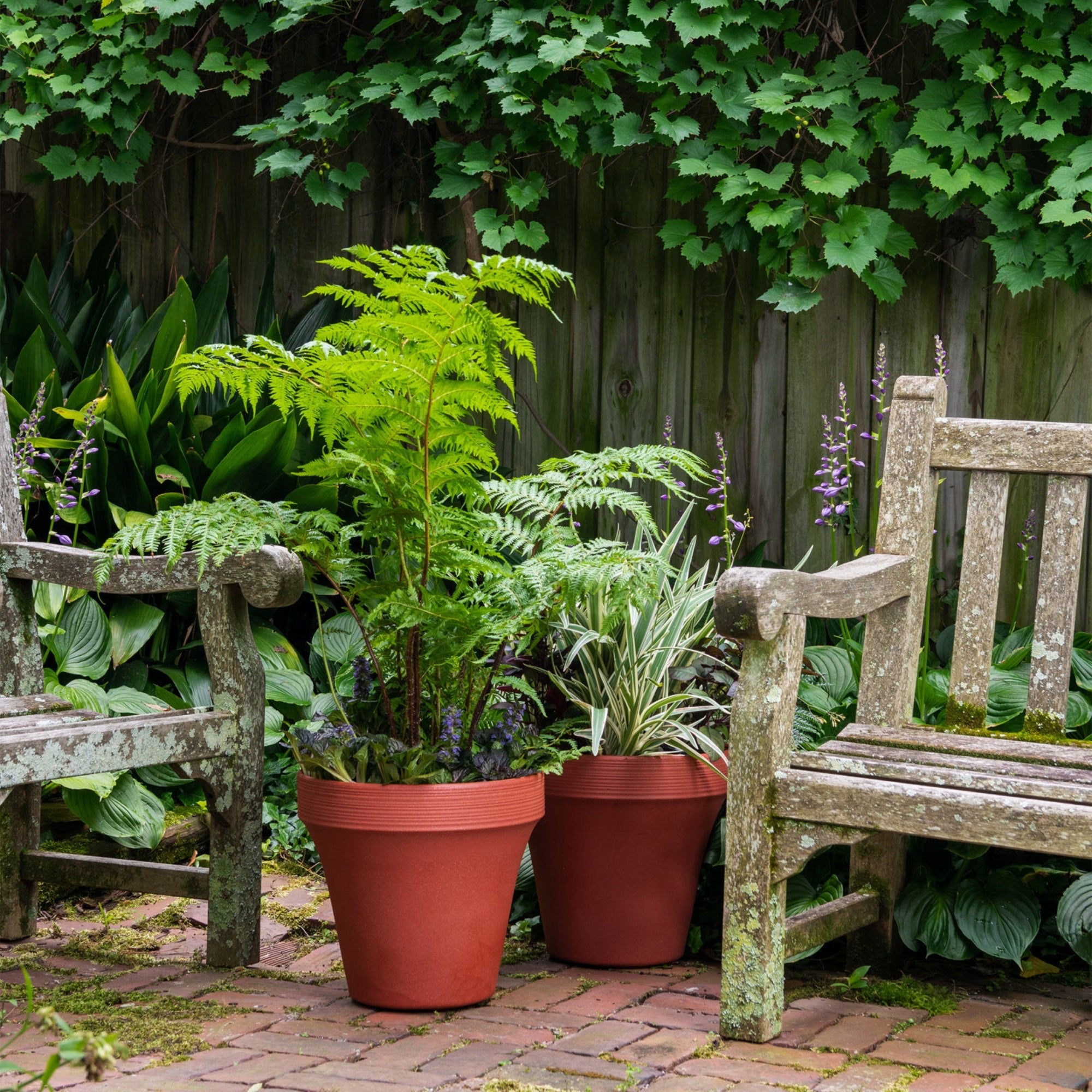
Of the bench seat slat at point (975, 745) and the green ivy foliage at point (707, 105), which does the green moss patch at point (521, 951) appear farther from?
the green ivy foliage at point (707, 105)

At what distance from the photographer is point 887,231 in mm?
3451

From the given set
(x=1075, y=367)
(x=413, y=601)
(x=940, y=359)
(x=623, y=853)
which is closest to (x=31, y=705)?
(x=413, y=601)

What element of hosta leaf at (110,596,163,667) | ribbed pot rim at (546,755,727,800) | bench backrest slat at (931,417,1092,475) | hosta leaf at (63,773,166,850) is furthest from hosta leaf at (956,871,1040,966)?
hosta leaf at (110,596,163,667)

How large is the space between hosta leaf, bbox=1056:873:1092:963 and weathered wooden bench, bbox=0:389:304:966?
1.47 meters

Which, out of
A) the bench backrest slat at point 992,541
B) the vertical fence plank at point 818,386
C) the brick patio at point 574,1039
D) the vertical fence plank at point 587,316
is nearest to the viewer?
the brick patio at point 574,1039

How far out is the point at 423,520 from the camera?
2320 millimetres

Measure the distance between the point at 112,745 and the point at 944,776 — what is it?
1320 millimetres

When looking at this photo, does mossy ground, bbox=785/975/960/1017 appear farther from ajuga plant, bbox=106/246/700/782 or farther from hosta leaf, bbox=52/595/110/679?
hosta leaf, bbox=52/595/110/679

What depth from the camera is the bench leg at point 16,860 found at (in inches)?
107

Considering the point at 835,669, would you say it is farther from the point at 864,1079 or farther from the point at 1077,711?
the point at 864,1079

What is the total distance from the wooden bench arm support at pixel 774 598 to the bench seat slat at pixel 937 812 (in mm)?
244

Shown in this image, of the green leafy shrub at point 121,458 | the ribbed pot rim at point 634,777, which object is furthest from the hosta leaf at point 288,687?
the ribbed pot rim at point 634,777

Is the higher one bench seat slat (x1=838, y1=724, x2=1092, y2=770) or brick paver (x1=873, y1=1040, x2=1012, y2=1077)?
bench seat slat (x1=838, y1=724, x2=1092, y2=770)

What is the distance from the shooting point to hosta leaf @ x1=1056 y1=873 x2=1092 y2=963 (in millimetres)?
2406
